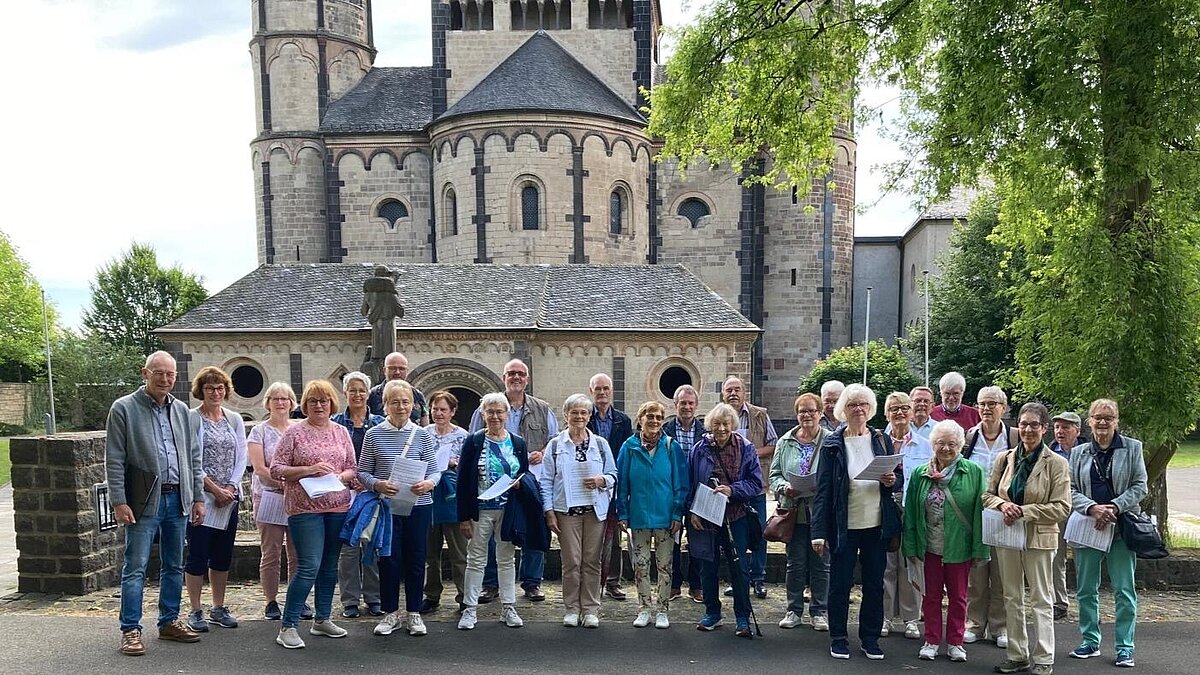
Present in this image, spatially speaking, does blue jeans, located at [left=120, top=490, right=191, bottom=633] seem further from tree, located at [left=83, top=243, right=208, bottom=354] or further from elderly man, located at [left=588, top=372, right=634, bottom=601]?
tree, located at [left=83, top=243, right=208, bottom=354]

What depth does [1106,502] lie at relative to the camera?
19.5 feet

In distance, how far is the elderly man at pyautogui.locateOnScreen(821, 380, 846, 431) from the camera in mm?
6789

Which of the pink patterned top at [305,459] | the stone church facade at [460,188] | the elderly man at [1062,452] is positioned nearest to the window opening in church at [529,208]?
the stone church facade at [460,188]

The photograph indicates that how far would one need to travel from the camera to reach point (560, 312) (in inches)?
790

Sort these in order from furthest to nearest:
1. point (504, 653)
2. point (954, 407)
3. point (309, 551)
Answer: point (954, 407) < point (504, 653) < point (309, 551)

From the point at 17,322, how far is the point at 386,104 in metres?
30.6

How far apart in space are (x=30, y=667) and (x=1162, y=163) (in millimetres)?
10410

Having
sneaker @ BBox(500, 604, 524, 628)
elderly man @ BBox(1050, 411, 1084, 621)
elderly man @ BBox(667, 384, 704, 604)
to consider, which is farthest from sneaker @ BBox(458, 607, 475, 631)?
elderly man @ BBox(1050, 411, 1084, 621)

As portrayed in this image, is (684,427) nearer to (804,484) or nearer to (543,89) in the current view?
(804,484)

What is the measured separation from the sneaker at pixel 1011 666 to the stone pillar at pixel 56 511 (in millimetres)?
7362

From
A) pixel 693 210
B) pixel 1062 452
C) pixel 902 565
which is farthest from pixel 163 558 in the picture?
pixel 693 210

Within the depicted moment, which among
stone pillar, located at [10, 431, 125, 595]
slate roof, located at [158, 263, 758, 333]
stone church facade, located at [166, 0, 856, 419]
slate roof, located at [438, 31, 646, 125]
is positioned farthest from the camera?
stone church facade, located at [166, 0, 856, 419]

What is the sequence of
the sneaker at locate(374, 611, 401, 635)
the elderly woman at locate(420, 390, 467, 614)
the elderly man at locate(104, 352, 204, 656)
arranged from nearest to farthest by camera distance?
the elderly man at locate(104, 352, 204, 656) → the sneaker at locate(374, 611, 401, 635) → the elderly woman at locate(420, 390, 467, 614)

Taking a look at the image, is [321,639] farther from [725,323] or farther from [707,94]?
[725,323]
